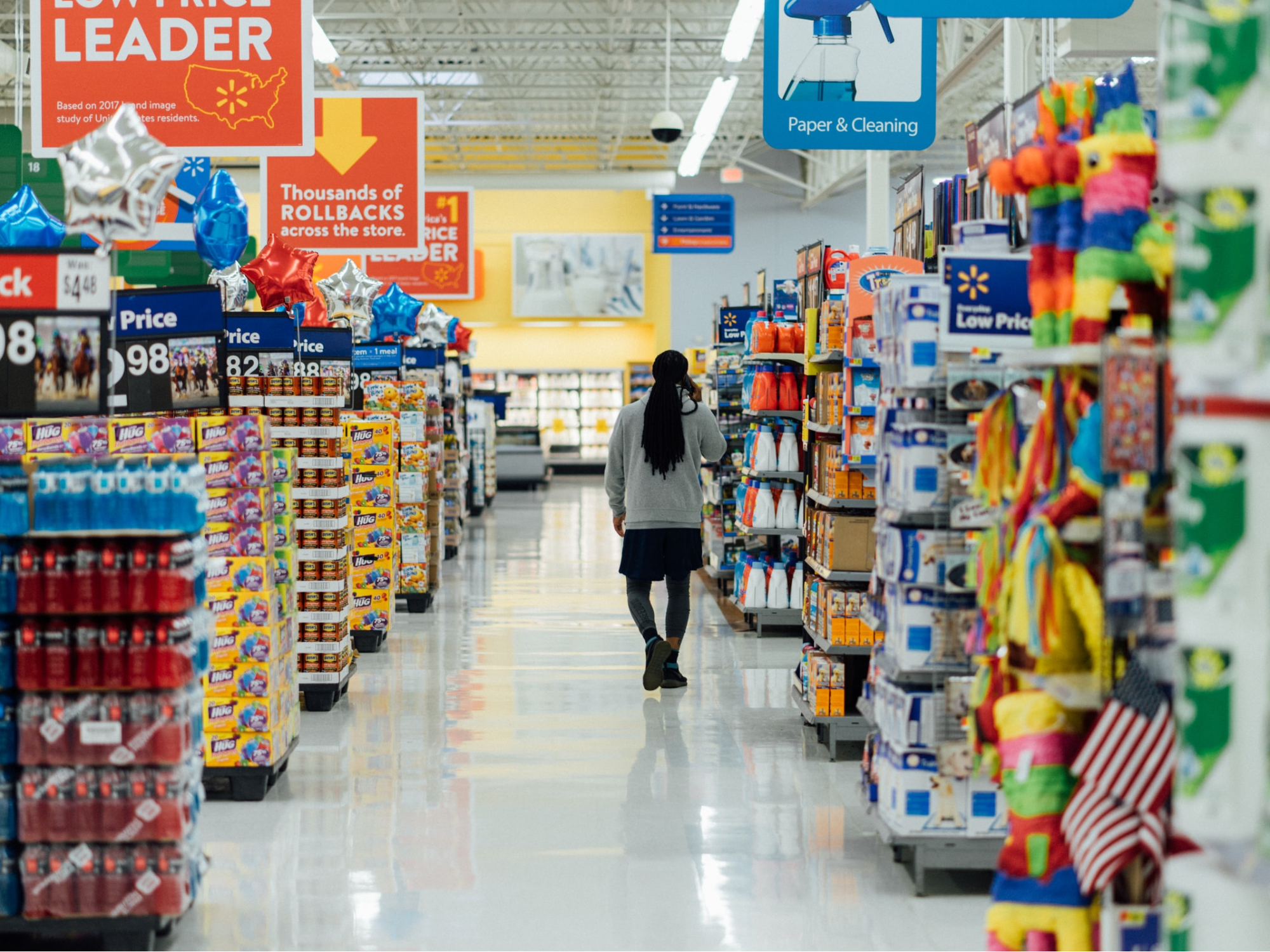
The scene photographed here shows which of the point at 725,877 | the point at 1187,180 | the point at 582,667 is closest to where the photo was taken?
the point at 1187,180

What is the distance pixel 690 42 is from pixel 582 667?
42.4 feet

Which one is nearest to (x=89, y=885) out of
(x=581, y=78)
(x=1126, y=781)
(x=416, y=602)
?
(x=1126, y=781)

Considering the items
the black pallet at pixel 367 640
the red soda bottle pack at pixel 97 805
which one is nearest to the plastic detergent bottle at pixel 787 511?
the black pallet at pixel 367 640

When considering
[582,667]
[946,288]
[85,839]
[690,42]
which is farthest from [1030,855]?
[690,42]

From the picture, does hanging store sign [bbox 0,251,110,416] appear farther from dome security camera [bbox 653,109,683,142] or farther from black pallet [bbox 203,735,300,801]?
dome security camera [bbox 653,109,683,142]

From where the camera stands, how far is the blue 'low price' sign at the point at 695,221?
20094 millimetres

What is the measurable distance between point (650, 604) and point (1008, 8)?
152 inches

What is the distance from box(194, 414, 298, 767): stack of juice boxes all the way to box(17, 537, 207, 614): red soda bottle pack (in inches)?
57.0

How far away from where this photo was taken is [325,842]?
4781 mm

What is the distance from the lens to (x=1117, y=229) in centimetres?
261

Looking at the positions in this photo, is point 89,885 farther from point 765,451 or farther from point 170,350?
point 765,451

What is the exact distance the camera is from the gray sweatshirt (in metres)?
7.11

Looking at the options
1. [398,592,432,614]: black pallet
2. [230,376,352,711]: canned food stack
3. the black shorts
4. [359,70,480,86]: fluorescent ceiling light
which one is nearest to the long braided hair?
the black shorts

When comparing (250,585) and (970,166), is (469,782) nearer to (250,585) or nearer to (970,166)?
(250,585)
